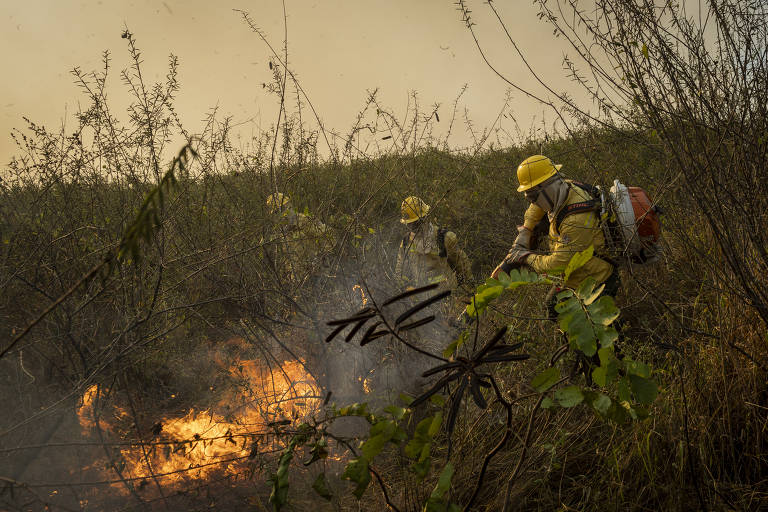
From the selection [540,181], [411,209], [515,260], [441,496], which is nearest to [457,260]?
[411,209]

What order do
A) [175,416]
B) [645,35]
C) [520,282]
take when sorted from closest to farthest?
1. [520,282]
2. [645,35]
3. [175,416]

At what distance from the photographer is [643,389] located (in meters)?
1.05

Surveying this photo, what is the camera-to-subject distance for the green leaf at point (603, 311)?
3.19 ft

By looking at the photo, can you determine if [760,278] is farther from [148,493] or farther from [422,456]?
[148,493]

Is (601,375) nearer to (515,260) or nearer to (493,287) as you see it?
(493,287)

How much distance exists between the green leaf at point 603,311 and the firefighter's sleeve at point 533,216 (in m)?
3.27

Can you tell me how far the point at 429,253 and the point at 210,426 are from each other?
8.87 ft

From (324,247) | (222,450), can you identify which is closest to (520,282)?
(324,247)

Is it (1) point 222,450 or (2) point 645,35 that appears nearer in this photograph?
(2) point 645,35

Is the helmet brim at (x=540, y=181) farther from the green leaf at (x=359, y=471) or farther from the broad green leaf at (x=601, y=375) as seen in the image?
the green leaf at (x=359, y=471)

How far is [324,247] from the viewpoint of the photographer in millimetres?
3426

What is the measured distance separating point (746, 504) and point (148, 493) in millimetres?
3191

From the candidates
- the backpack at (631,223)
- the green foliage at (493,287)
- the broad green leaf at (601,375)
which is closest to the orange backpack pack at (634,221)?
the backpack at (631,223)

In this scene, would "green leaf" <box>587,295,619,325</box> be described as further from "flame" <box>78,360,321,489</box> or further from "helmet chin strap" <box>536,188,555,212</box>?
"helmet chin strap" <box>536,188,555,212</box>
